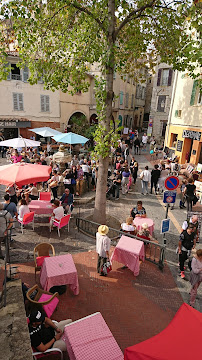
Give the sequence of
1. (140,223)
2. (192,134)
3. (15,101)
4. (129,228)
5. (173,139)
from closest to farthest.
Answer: (129,228), (140,223), (192,134), (173,139), (15,101)

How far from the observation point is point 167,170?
44.3 ft

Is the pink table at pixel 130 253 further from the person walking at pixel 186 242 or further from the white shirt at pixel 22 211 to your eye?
the white shirt at pixel 22 211

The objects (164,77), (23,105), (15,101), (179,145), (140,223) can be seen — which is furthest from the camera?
(164,77)

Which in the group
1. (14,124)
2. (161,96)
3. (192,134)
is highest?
(161,96)

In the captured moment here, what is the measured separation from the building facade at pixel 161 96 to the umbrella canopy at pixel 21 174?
24591 millimetres

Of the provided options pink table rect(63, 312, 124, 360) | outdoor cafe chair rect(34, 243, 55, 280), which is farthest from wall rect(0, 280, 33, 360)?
outdoor cafe chair rect(34, 243, 55, 280)

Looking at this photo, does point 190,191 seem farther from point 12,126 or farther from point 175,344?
point 12,126

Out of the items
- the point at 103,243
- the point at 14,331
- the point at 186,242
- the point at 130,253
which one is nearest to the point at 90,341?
the point at 14,331

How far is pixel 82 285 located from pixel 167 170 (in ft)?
29.2

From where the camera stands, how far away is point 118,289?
626cm

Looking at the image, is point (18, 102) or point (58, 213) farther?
point (18, 102)

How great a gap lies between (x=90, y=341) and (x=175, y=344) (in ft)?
4.44

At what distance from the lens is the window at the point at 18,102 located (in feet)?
74.8

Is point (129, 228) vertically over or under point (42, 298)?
over
